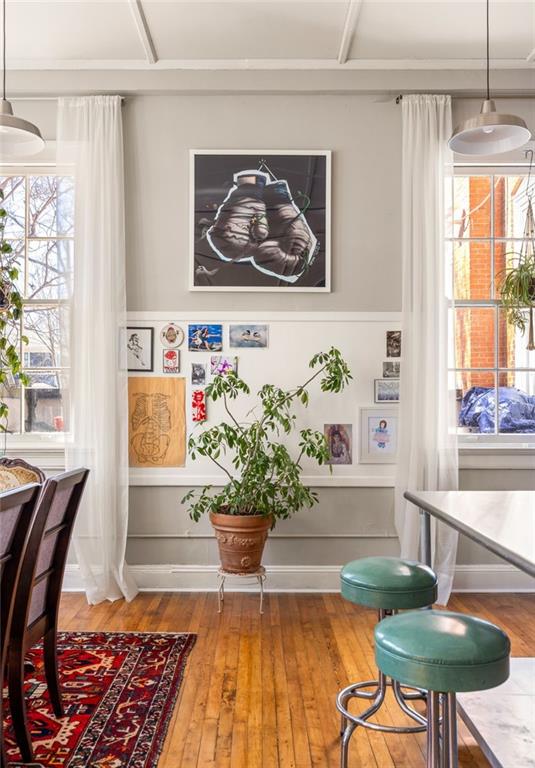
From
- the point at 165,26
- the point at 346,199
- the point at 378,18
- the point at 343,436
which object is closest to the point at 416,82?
the point at 378,18

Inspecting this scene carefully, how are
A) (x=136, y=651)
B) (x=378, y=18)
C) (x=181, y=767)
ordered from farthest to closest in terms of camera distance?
(x=378, y=18) → (x=136, y=651) → (x=181, y=767)

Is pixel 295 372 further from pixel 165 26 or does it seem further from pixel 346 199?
pixel 165 26

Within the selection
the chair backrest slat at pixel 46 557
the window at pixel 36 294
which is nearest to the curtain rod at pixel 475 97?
the window at pixel 36 294

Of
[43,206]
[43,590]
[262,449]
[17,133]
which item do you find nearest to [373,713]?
[43,590]

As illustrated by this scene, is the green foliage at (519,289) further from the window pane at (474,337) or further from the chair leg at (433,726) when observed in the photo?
the chair leg at (433,726)

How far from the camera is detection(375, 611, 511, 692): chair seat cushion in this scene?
4.71 feet

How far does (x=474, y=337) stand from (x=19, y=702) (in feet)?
11.0

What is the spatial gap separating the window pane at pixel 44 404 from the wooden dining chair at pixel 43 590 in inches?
74.8

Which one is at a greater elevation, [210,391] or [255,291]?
[255,291]

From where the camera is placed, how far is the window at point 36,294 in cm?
414

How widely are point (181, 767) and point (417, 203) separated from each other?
3.31 m

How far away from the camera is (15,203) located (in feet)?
13.8

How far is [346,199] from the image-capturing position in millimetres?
4047

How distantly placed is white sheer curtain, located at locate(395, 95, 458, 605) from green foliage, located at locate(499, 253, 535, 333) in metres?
0.44
